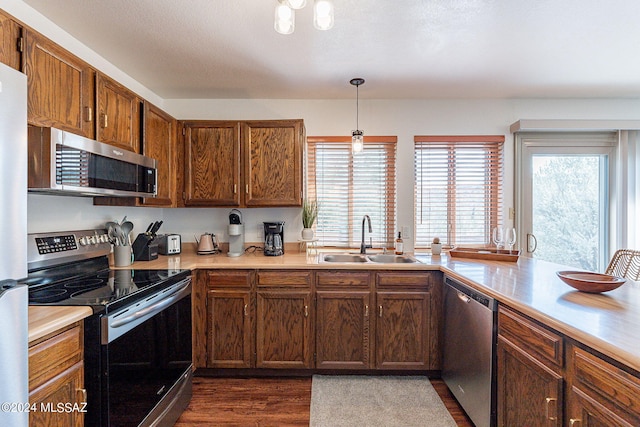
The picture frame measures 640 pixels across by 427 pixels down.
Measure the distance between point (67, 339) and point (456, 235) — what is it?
3055 mm

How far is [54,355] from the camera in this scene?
113cm

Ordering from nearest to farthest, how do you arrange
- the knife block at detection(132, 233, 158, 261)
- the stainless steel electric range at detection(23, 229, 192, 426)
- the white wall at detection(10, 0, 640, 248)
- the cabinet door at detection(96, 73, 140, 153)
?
the stainless steel electric range at detection(23, 229, 192, 426)
the cabinet door at detection(96, 73, 140, 153)
the knife block at detection(132, 233, 158, 261)
the white wall at detection(10, 0, 640, 248)

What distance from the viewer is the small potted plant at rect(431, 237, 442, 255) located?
2867mm

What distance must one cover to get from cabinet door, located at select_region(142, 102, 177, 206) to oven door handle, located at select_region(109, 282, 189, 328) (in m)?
0.78

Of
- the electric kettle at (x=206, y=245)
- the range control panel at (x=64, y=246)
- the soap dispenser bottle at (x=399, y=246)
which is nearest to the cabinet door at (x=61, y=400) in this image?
the range control panel at (x=64, y=246)

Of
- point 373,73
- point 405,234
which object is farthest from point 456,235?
point 373,73

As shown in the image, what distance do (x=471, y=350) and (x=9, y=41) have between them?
109 inches

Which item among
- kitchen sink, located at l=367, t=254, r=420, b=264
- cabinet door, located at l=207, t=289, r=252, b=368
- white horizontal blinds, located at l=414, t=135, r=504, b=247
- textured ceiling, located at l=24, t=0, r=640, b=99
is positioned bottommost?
cabinet door, located at l=207, t=289, r=252, b=368

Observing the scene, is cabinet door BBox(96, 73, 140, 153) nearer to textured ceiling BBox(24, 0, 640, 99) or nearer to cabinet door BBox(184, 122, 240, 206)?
textured ceiling BBox(24, 0, 640, 99)

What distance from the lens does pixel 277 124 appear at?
2.70 m

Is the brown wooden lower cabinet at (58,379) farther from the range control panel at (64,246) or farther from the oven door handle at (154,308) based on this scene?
the range control panel at (64,246)

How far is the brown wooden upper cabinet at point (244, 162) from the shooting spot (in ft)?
8.87

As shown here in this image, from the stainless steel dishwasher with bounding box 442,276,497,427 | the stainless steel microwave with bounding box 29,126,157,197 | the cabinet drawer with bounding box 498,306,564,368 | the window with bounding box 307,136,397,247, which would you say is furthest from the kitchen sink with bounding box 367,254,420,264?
the stainless steel microwave with bounding box 29,126,157,197

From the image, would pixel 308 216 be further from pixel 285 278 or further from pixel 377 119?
pixel 377 119
